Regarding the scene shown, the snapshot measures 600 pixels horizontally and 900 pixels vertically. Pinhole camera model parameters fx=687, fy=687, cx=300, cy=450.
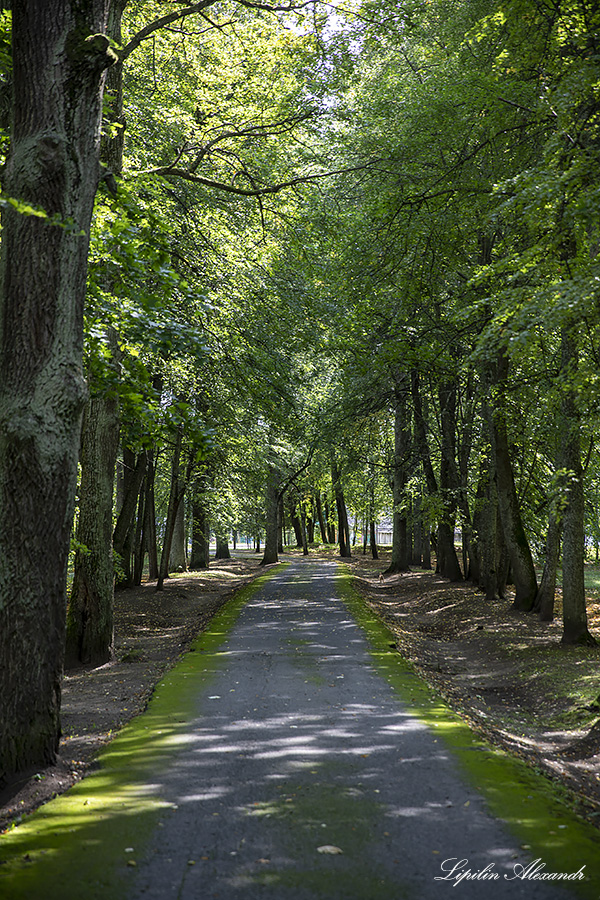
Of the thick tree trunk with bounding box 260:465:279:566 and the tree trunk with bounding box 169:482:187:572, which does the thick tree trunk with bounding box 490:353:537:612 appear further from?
the thick tree trunk with bounding box 260:465:279:566

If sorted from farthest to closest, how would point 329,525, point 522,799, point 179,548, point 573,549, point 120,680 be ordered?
point 329,525 → point 179,548 → point 573,549 → point 120,680 → point 522,799

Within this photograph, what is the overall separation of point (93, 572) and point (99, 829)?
5.76m

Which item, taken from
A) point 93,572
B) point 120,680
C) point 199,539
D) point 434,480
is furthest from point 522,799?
point 199,539

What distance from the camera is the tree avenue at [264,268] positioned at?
4879 mm

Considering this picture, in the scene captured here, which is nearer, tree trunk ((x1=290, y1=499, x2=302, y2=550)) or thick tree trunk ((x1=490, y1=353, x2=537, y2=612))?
thick tree trunk ((x1=490, y1=353, x2=537, y2=612))

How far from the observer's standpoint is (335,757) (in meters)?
5.21

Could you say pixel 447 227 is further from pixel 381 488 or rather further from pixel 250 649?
pixel 381 488

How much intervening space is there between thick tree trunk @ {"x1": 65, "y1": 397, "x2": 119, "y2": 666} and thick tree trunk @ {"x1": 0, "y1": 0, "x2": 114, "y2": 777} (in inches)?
181

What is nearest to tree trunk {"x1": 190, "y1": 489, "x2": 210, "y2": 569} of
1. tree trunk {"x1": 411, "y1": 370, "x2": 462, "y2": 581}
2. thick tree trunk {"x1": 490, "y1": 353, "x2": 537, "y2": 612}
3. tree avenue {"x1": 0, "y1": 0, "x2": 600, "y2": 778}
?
tree avenue {"x1": 0, "y1": 0, "x2": 600, "y2": 778}

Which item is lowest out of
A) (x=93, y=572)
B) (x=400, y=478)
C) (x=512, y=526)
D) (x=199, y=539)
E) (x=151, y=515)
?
(x=93, y=572)

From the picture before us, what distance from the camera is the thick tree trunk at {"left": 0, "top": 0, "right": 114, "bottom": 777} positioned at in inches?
184

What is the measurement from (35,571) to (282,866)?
8.14ft

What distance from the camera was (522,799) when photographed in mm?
4305

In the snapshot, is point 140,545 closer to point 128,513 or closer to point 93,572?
point 128,513
